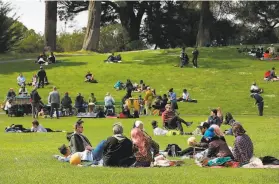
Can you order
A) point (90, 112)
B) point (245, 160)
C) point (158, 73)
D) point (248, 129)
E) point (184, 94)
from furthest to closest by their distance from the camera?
point (158, 73) → point (184, 94) → point (90, 112) → point (248, 129) → point (245, 160)

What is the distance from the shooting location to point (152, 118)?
105 ft

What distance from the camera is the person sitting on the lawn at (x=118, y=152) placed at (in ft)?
46.4

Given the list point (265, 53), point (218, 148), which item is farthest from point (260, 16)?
point (218, 148)

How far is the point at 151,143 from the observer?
587 inches

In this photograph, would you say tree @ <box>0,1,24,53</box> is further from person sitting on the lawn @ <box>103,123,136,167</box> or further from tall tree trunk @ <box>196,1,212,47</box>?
person sitting on the lawn @ <box>103,123,136,167</box>

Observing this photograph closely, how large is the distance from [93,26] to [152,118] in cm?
3352

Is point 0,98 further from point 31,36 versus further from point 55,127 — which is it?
point 31,36

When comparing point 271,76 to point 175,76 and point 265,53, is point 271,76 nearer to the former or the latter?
point 175,76

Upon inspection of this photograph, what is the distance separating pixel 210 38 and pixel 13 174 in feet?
217

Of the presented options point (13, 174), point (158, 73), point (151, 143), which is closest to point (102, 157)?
point (151, 143)

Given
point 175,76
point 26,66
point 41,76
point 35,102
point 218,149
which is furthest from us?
point 26,66

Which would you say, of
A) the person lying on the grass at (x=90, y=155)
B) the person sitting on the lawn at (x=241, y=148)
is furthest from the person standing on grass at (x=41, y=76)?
the person sitting on the lawn at (x=241, y=148)

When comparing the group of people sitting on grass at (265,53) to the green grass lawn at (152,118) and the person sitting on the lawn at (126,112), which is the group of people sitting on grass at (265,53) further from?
the person sitting on the lawn at (126,112)

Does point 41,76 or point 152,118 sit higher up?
point 41,76
